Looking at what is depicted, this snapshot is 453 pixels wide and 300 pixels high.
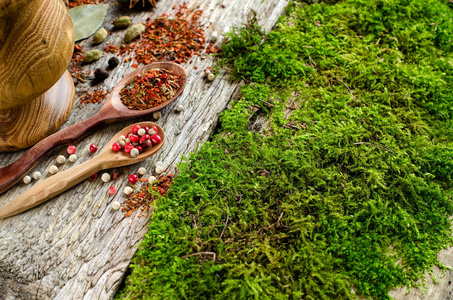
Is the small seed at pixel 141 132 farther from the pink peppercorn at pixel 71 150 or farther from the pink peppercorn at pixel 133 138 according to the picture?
the pink peppercorn at pixel 71 150

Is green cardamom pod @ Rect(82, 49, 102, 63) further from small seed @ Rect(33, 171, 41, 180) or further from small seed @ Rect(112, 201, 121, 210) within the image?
small seed @ Rect(112, 201, 121, 210)

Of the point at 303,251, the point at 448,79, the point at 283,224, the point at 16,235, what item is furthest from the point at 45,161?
the point at 448,79

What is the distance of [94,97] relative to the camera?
1.95 metres

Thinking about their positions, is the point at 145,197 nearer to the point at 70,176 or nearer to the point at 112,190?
the point at 112,190

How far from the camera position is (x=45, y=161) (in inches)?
68.5

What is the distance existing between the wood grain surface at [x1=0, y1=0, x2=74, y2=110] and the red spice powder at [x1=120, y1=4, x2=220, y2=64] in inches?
26.6

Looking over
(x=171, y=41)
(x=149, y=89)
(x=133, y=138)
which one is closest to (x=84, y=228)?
(x=133, y=138)

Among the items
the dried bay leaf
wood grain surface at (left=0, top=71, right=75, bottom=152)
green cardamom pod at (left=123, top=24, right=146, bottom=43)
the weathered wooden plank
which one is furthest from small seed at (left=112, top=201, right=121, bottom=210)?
the dried bay leaf

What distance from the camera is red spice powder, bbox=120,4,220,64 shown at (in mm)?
2133

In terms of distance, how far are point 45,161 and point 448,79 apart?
96.4 inches

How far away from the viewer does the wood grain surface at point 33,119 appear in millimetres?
1681

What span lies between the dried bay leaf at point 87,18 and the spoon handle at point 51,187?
1.11m

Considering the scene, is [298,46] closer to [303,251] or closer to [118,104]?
[118,104]

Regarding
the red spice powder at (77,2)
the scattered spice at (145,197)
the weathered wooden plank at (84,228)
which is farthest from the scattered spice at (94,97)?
the red spice powder at (77,2)
